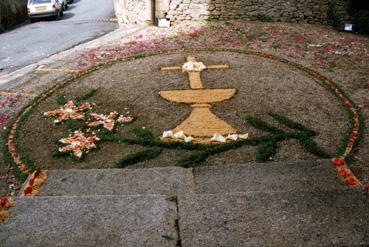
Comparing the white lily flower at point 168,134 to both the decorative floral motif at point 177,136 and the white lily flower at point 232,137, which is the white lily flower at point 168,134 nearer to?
the decorative floral motif at point 177,136

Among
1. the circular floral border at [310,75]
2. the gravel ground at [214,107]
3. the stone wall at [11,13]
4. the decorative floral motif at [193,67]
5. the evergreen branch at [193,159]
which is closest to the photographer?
the circular floral border at [310,75]

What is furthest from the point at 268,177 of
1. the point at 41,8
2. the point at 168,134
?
the point at 41,8

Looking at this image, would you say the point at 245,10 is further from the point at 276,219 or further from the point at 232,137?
the point at 276,219

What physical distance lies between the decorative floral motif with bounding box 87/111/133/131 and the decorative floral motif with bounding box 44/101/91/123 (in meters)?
0.23

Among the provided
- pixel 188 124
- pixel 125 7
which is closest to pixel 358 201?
pixel 188 124

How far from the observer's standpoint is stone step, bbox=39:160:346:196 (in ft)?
12.0

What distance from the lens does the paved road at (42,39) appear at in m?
9.84

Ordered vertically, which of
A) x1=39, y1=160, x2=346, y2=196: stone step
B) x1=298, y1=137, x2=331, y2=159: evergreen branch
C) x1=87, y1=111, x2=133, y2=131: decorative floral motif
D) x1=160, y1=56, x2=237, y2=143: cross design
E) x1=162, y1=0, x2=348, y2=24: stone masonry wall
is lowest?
x1=87, y1=111, x2=133, y2=131: decorative floral motif

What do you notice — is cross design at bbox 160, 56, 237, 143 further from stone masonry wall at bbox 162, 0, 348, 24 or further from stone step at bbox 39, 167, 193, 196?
stone masonry wall at bbox 162, 0, 348, 24

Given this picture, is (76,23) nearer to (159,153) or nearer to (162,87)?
(162,87)

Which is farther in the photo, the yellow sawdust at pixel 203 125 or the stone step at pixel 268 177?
the yellow sawdust at pixel 203 125

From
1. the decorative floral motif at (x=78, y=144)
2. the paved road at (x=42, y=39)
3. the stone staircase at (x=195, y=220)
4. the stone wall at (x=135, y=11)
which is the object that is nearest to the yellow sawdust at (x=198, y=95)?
the decorative floral motif at (x=78, y=144)

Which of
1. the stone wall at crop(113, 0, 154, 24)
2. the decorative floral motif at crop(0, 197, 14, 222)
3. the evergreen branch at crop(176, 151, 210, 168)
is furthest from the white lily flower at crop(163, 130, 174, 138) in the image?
the stone wall at crop(113, 0, 154, 24)

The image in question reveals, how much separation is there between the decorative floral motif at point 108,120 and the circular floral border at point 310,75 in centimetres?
109
